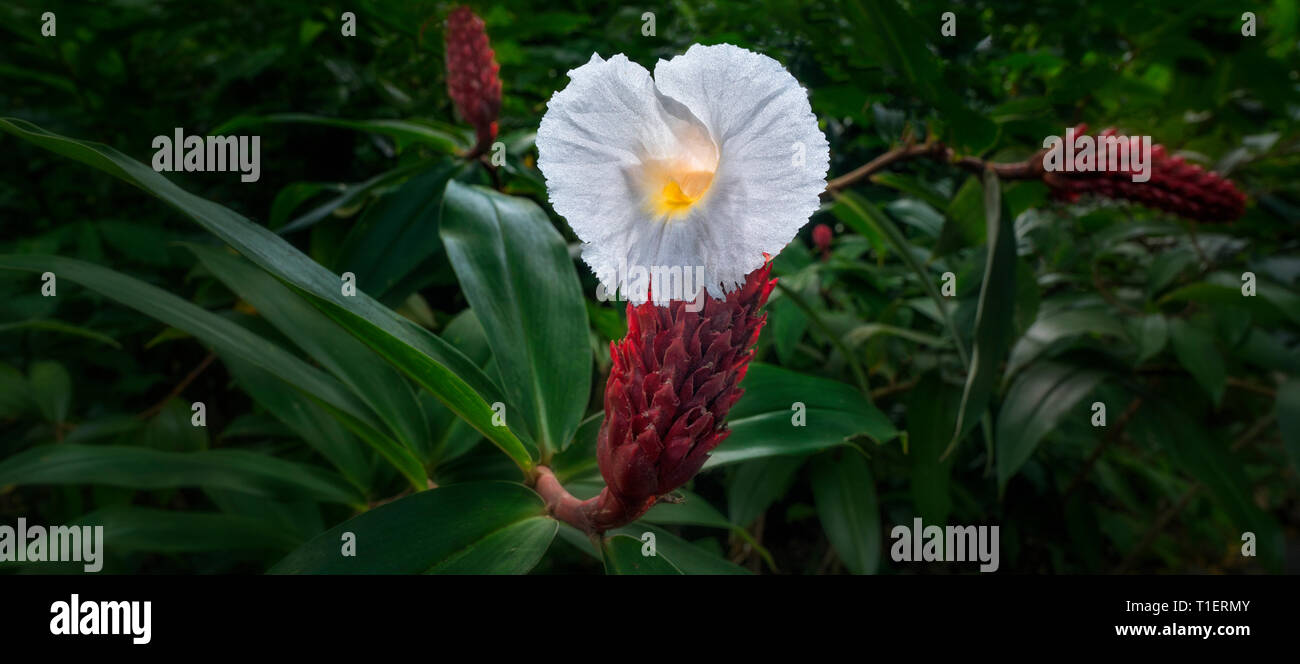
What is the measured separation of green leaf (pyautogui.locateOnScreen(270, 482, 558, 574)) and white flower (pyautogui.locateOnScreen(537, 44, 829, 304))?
0.25 m

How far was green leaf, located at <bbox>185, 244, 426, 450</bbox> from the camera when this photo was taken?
0.66 metres

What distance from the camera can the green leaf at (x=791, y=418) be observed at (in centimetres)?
65

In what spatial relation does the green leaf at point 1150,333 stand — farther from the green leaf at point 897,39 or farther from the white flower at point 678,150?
the white flower at point 678,150

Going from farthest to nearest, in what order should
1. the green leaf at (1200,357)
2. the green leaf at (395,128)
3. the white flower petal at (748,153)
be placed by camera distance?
the green leaf at (1200,357) → the green leaf at (395,128) → the white flower petal at (748,153)

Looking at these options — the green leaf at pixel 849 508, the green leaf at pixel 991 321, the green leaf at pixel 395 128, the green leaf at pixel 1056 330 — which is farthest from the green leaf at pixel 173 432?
the green leaf at pixel 1056 330

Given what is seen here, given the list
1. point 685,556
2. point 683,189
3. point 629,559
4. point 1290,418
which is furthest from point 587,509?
point 1290,418

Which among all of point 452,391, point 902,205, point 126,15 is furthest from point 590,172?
point 126,15

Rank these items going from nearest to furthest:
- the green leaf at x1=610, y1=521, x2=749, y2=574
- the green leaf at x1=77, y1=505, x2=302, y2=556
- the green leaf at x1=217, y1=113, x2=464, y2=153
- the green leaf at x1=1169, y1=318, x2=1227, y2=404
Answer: the green leaf at x1=610, y1=521, x2=749, y2=574, the green leaf at x1=77, y1=505, x2=302, y2=556, the green leaf at x1=217, y1=113, x2=464, y2=153, the green leaf at x1=1169, y1=318, x2=1227, y2=404

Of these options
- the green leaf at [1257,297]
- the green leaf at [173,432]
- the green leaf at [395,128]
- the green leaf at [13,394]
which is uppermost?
the green leaf at [395,128]

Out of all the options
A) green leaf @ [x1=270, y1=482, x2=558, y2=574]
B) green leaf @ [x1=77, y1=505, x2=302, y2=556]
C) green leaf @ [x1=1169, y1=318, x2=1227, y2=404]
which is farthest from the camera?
green leaf @ [x1=1169, y1=318, x2=1227, y2=404]

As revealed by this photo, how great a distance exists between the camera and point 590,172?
0.39 meters

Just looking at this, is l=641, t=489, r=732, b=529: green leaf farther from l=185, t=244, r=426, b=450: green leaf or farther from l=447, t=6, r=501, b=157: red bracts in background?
l=447, t=6, r=501, b=157: red bracts in background

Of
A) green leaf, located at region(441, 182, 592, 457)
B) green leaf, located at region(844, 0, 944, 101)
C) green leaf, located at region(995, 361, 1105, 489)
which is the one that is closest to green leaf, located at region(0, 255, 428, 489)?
green leaf, located at region(441, 182, 592, 457)

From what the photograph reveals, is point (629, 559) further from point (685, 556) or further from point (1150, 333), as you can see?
point (1150, 333)
